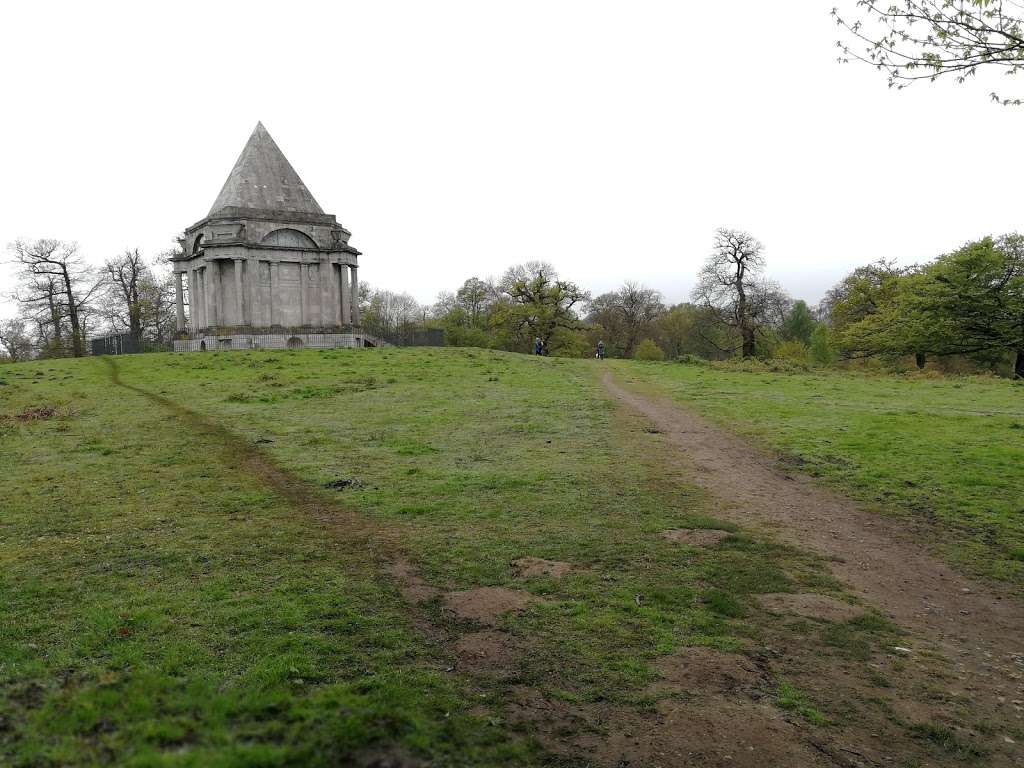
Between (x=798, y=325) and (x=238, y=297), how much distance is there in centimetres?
5373

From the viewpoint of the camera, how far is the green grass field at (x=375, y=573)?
484cm

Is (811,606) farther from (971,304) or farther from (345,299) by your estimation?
(345,299)

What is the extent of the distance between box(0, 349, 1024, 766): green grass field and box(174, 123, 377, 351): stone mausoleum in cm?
2753

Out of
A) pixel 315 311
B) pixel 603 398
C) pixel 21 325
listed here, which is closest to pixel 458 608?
pixel 603 398

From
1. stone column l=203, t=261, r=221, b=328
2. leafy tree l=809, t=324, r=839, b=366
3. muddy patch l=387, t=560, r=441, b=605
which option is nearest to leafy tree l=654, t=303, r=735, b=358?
leafy tree l=809, t=324, r=839, b=366

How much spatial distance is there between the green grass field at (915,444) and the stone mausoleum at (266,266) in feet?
88.0

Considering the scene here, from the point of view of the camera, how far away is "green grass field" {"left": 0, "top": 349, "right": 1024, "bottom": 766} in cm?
484

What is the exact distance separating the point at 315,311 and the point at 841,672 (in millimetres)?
45335

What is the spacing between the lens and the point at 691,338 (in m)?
74.7

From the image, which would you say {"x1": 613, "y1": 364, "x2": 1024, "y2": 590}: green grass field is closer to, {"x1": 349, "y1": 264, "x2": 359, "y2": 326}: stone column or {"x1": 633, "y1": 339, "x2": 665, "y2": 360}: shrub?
{"x1": 349, "y1": 264, "x2": 359, "y2": 326}: stone column

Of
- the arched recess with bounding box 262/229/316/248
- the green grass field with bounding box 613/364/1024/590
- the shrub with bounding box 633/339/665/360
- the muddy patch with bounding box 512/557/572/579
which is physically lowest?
the muddy patch with bounding box 512/557/572/579

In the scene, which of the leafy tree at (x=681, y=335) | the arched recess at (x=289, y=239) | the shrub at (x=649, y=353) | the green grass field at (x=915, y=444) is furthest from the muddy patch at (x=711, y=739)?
the leafy tree at (x=681, y=335)

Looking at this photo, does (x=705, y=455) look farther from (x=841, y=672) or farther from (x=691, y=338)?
(x=691, y=338)

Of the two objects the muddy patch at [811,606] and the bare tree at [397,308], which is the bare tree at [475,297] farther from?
the muddy patch at [811,606]
